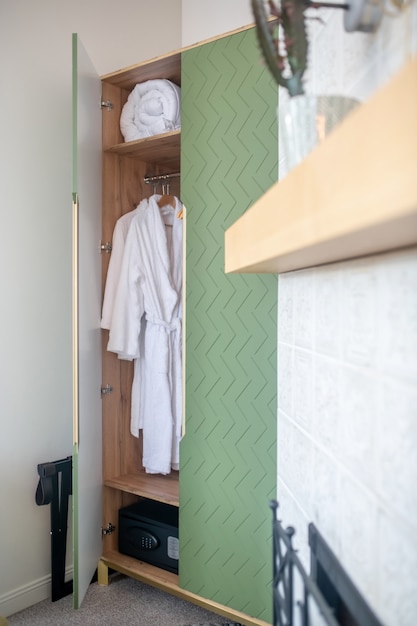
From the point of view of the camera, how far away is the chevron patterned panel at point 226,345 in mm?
1775

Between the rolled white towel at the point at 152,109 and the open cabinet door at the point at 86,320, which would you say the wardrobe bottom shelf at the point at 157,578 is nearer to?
the open cabinet door at the point at 86,320

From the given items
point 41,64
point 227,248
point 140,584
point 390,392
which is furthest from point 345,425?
point 41,64

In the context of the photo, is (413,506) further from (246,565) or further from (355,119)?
(246,565)

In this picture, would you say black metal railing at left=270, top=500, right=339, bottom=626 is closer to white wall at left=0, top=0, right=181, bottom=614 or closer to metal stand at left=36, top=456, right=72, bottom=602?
metal stand at left=36, top=456, right=72, bottom=602

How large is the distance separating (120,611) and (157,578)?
196mm

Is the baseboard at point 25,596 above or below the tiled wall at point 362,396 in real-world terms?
below

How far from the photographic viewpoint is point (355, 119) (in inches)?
18.7

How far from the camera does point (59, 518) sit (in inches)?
85.6

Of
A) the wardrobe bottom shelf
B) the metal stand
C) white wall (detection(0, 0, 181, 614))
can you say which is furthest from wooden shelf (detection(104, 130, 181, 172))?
the wardrobe bottom shelf

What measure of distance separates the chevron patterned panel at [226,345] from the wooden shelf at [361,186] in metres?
1.12

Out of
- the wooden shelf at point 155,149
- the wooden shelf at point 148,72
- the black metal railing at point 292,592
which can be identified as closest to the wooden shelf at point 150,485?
the black metal railing at point 292,592

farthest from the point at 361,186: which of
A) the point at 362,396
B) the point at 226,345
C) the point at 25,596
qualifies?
the point at 25,596

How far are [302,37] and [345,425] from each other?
0.64 meters

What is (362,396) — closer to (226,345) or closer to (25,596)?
(226,345)
